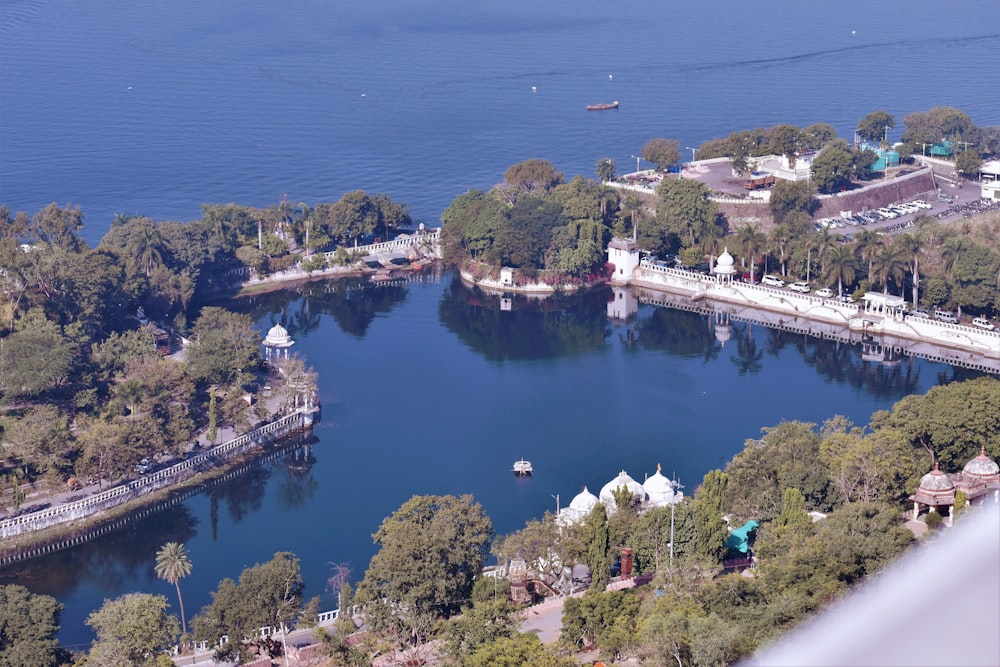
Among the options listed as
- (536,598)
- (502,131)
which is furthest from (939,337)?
(502,131)

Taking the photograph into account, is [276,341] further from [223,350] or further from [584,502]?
[584,502]

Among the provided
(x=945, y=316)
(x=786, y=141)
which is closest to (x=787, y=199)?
(x=786, y=141)

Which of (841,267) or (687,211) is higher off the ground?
(687,211)

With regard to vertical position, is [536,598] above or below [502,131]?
below

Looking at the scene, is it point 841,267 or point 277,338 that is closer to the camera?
point 277,338

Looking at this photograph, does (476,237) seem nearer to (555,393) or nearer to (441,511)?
(555,393)

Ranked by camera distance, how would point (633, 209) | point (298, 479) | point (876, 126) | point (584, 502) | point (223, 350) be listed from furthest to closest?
point (876, 126)
point (633, 209)
point (223, 350)
point (298, 479)
point (584, 502)


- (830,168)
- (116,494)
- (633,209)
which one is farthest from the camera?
A: (830,168)
